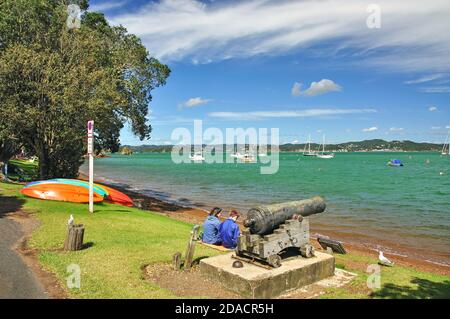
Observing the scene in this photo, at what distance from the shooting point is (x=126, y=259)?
9.41 meters

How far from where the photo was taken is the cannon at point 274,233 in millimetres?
8070

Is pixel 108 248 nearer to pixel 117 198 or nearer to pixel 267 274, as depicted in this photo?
pixel 267 274

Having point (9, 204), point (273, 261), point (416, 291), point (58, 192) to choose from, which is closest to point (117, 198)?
point (58, 192)

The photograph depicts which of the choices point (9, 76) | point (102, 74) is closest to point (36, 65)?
point (9, 76)

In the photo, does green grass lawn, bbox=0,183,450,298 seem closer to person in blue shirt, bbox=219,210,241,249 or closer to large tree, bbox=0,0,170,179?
person in blue shirt, bbox=219,210,241,249

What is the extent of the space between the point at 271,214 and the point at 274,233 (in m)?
0.49

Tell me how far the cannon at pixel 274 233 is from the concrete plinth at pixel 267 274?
0.25 metres

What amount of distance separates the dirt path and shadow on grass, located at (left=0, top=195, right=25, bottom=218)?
241 cm

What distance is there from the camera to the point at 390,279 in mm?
9523

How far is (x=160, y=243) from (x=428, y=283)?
7399 millimetres

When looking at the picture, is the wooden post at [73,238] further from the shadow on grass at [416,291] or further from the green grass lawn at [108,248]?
the shadow on grass at [416,291]

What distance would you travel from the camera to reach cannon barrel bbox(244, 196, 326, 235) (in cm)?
809

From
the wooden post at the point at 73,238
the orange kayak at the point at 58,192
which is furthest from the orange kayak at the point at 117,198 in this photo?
the wooden post at the point at 73,238

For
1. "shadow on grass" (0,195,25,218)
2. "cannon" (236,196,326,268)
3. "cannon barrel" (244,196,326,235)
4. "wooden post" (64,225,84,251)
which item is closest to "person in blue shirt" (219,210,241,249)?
"cannon" (236,196,326,268)
